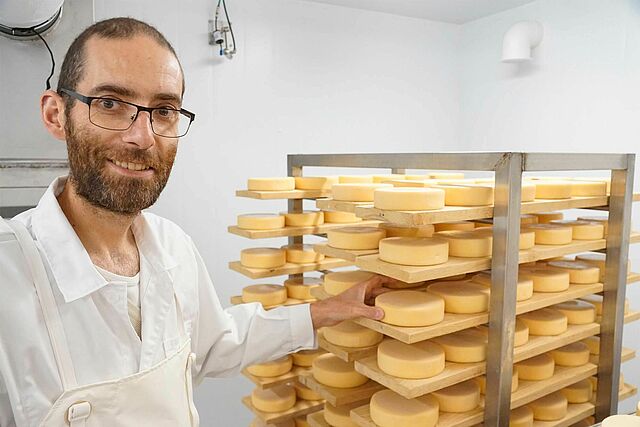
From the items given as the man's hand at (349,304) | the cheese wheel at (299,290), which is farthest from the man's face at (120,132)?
the cheese wheel at (299,290)

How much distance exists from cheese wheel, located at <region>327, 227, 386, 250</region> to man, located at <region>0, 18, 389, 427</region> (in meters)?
0.53

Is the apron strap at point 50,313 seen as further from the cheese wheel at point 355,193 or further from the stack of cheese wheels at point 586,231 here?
the stack of cheese wheels at point 586,231

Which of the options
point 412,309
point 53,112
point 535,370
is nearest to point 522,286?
point 535,370

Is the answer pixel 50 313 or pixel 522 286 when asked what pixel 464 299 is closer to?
pixel 522 286

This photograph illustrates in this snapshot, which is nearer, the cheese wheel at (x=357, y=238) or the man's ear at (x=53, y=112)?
the man's ear at (x=53, y=112)

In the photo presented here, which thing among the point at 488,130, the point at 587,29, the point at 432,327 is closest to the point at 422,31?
the point at 488,130

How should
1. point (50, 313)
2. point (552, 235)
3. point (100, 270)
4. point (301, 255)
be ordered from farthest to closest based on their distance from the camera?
point (301, 255) < point (552, 235) < point (100, 270) < point (50, 313)

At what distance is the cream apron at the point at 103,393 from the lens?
39.5 inches

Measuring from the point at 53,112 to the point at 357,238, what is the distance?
2.90ft

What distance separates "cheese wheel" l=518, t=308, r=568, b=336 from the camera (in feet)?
5.48

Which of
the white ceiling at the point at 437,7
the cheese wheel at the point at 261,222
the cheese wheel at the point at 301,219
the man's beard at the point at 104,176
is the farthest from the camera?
the white ceiling at the point at 437,7

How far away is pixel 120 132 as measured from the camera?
3.54 ft

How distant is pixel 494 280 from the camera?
1434 millimetres

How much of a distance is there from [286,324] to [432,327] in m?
0.48
